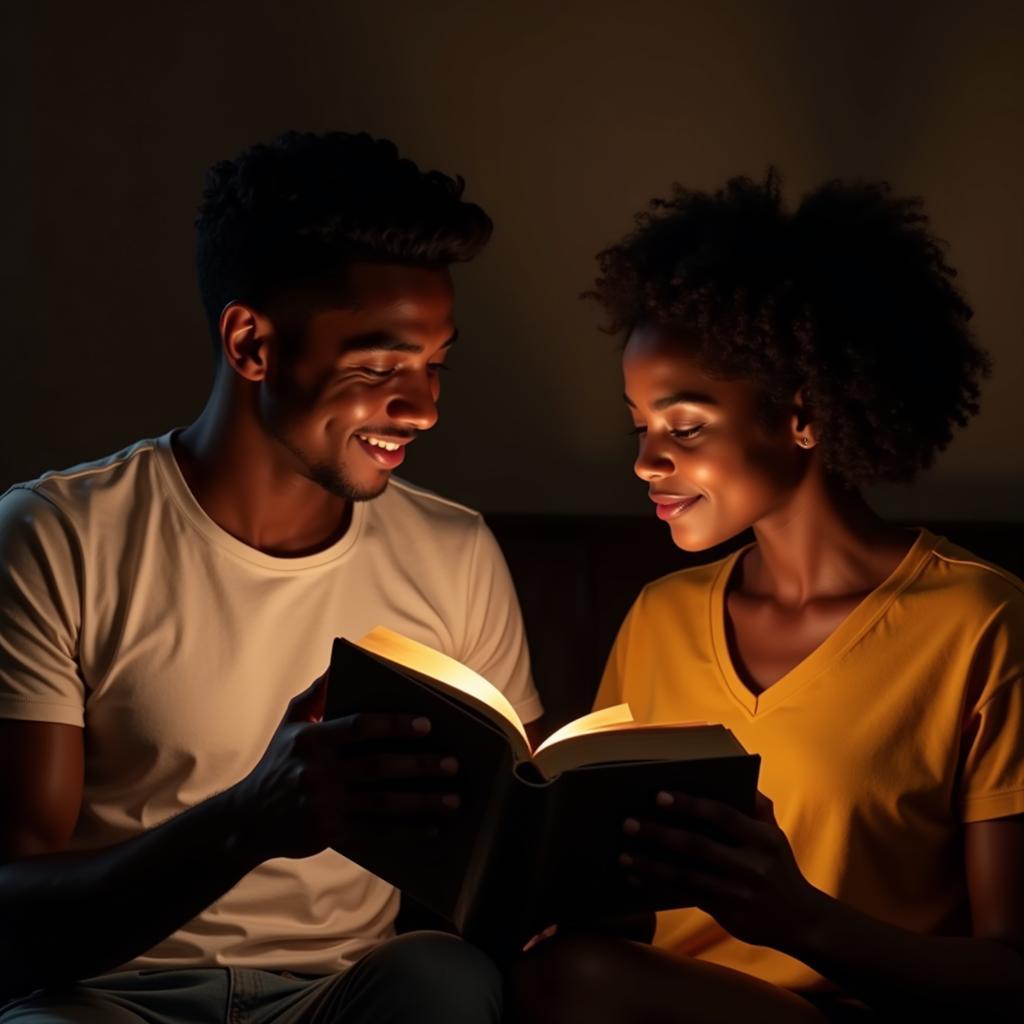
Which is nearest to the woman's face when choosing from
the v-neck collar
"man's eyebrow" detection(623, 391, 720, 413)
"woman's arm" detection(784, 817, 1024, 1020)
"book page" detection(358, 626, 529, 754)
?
"man's eyebrow" detection(623, 391, 720, 413)

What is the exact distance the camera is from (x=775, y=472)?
60.6 inches

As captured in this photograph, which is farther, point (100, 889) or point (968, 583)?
point (968, 583)

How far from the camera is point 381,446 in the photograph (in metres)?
1.58

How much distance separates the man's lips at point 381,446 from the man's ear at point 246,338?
140mm

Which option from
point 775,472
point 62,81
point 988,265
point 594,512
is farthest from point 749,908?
point 62,81

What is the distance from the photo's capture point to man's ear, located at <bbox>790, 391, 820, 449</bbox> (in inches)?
60.4

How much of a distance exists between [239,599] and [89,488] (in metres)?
0.20

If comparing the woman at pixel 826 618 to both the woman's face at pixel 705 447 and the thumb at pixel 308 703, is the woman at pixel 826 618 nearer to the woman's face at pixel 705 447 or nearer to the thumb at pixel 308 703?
the woman's face at pixel 705 447

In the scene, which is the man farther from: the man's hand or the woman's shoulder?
the woman's shoulder

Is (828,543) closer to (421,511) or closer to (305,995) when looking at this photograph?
(421,511)

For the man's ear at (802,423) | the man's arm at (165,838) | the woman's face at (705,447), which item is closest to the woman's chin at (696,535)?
the woman's face at (705,447)

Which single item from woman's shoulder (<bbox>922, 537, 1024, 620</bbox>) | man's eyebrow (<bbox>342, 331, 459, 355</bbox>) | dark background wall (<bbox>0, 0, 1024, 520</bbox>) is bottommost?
woman's shoulder (<bbox>922, 537, 1024, 620</bbox>)

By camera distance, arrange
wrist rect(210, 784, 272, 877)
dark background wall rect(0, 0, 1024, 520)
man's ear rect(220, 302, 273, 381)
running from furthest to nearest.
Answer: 1. dark background wall rect(0, 0, 1024, 520)
2. man's ear rect(220, 302, 273, 381)
3. wrist rect(210, 784, 272, 877)

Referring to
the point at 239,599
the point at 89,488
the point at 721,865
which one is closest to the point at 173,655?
the point at 239,599
